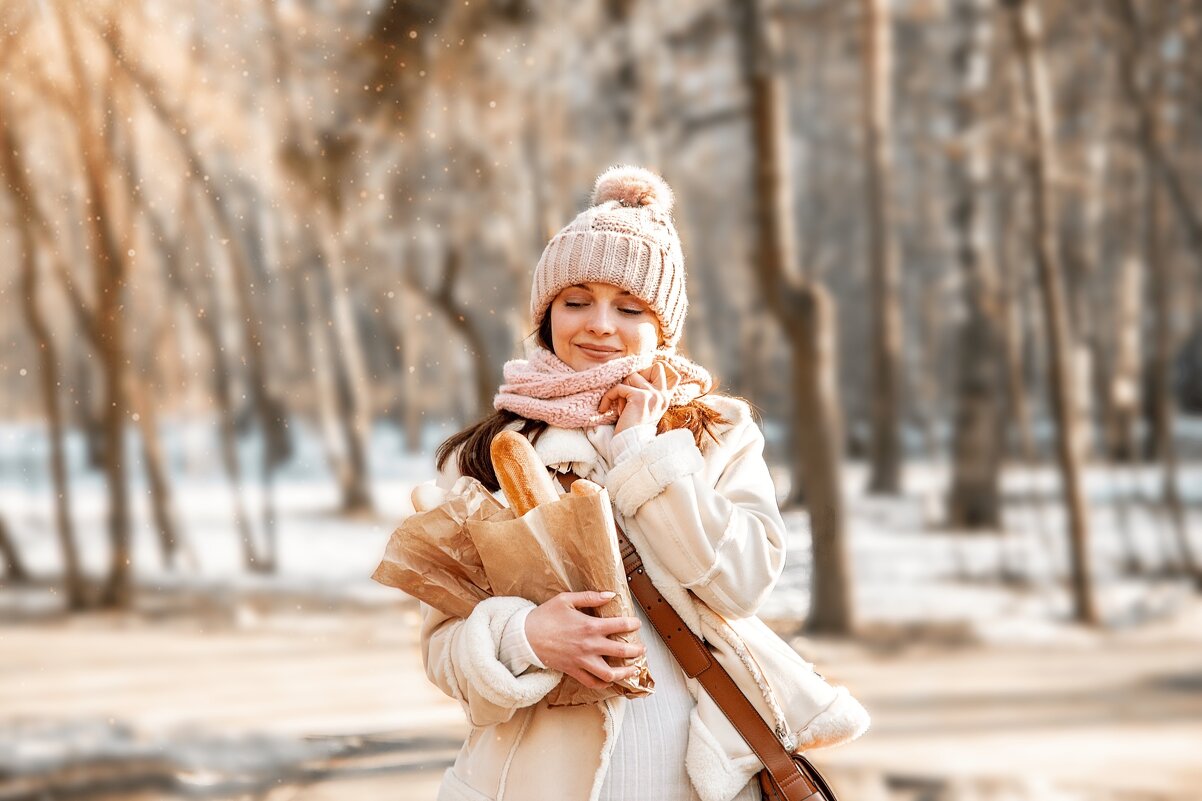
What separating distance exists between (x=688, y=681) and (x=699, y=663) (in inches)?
1.7

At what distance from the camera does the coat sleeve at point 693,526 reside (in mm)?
1239

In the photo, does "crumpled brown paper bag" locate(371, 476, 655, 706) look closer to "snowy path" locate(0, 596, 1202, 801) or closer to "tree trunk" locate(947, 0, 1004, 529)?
"snowy path" locate(0, 596, 1202, 801)

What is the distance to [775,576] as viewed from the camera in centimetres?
127

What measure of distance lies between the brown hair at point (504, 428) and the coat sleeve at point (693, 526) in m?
0.08

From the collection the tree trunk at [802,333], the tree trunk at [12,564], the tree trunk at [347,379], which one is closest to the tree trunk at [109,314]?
the tree trunk at [12,564]

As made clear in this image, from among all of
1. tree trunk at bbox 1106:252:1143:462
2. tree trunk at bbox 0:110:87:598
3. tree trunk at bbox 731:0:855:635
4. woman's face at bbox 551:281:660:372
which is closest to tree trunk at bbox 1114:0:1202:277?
tree trunk at bbox 1106:252:1143:462

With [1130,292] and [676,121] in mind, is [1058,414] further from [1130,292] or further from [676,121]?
[676,121]

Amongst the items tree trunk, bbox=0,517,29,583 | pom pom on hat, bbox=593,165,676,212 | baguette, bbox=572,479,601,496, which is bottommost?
tree trunk, bbox=0,517,29,583

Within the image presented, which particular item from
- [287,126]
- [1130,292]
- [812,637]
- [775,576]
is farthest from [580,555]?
A: [287,126]

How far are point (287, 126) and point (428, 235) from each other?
2.07 feet

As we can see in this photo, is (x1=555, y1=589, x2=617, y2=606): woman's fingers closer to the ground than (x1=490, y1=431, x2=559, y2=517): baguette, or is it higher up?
closer to the ground

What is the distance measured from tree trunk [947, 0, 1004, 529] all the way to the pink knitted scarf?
9.65 ft

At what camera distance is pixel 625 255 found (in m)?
1.35

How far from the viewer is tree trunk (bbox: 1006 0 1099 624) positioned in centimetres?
410
